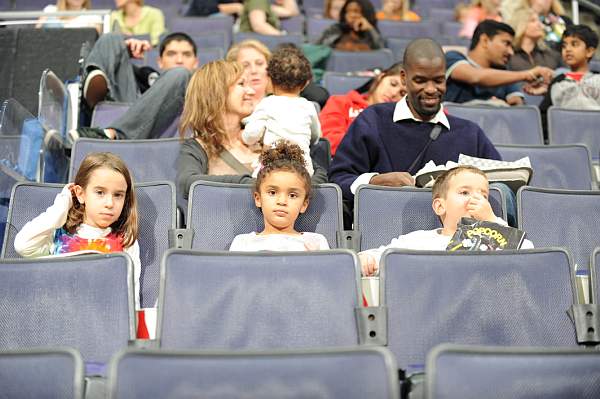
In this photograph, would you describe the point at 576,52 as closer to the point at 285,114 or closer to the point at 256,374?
the point at 285,114

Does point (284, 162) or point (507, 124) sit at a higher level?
point (507, 124)

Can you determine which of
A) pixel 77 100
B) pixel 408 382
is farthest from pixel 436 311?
pixel 77 100

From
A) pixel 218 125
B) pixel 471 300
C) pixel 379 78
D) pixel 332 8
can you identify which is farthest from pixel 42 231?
pixel 332 8

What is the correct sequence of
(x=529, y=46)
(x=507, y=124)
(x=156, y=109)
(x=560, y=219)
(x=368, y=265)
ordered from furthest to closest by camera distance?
(x=529, y=46) < (x=507, y=124) < (x=156, y=109) < (x=560, y=219) < (x=368, y=265)

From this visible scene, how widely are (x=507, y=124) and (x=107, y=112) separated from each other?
211 centimetres

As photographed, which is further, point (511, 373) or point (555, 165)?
point (555, 165)

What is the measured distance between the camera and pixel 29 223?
3420 mm

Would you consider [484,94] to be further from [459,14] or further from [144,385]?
[144,385]

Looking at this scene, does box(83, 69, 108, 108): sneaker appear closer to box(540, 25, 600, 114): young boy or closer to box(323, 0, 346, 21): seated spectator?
box(540, 25, 600, 114): young boy

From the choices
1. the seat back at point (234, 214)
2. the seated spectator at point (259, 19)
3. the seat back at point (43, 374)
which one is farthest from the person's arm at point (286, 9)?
the seat back at point (43, 374)

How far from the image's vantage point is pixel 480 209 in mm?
3480

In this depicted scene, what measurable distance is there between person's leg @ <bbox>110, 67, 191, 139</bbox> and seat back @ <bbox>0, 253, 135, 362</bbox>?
200 centimetres

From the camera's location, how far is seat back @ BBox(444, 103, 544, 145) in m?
5.11

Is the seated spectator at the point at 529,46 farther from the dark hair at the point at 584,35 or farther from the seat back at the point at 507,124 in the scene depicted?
the seat back at the point at 507,124
